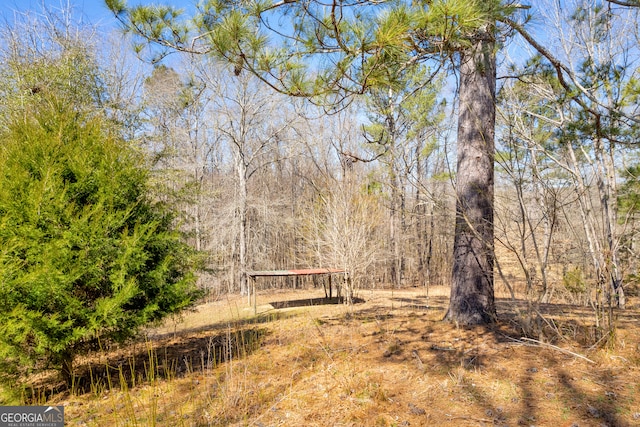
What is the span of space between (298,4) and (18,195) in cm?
280

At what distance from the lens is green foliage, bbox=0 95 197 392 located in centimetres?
265

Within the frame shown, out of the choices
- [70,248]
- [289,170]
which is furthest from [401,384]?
[289,170]

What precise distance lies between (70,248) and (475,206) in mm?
3786

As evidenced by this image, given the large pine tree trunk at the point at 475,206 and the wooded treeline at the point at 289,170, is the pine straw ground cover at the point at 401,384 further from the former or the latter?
the wooded treeline at the point at 289,170

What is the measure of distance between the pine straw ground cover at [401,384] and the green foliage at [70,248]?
1.55 feet

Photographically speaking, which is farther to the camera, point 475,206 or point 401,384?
point 475,206

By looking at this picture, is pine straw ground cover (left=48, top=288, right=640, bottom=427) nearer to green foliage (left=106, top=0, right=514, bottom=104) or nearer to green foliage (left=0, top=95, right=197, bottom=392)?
green foliage (left=0, top=95, right=197, bottom=392)

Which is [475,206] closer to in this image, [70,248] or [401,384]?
[401,384]

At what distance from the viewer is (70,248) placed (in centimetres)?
284

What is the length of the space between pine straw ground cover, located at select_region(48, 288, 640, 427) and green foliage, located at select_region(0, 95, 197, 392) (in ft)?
1.55

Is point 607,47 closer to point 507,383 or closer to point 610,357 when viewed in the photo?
point 610,357

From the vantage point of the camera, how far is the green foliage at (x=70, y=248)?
104 inches

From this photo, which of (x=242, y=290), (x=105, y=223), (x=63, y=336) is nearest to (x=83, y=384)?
(x=63, y=336)

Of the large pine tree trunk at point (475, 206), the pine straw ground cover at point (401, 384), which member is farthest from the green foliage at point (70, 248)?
the large pine tree trunk at point (475, 206)
